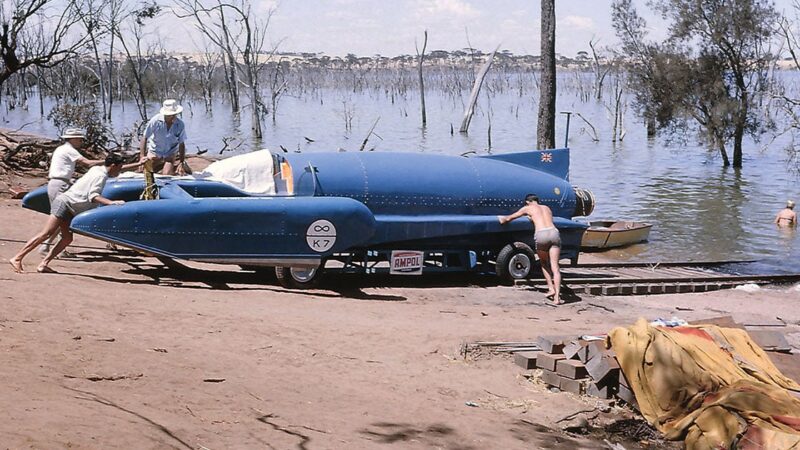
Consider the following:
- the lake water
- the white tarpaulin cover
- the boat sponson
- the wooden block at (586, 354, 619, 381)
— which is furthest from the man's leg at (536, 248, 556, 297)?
the lake water

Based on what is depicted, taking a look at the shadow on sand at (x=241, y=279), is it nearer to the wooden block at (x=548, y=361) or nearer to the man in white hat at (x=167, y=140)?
the man in white hat at (x=167, y=140)

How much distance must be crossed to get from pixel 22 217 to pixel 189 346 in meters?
9.15

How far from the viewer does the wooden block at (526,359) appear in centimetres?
1011

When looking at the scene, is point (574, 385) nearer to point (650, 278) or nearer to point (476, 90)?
point (650, 278)

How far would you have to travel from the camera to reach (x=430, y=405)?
A: 8.72 meters

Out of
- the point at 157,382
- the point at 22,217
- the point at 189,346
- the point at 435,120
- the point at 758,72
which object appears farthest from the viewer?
the point at 435,120

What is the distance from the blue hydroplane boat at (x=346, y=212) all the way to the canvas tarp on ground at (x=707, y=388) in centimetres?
534

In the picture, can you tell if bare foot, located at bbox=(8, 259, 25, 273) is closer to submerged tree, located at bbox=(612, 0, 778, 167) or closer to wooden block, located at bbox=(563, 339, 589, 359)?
wooden block, located at bbox=(563, 339, 589, 359)

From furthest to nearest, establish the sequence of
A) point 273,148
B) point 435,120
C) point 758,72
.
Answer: point 435,120 < point 273,148 < point 758,72

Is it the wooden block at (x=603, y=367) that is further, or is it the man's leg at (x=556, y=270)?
the man's leg at (x=556, y=270)

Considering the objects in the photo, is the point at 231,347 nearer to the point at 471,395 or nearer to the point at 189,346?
the point at 189,346

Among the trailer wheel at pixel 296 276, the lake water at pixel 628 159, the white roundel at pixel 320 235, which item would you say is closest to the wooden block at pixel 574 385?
the white roundel at pixel 320 235

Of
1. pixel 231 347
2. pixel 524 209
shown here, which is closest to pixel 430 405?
pixel 231 347

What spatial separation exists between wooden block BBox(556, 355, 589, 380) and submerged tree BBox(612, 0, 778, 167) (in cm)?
3453
